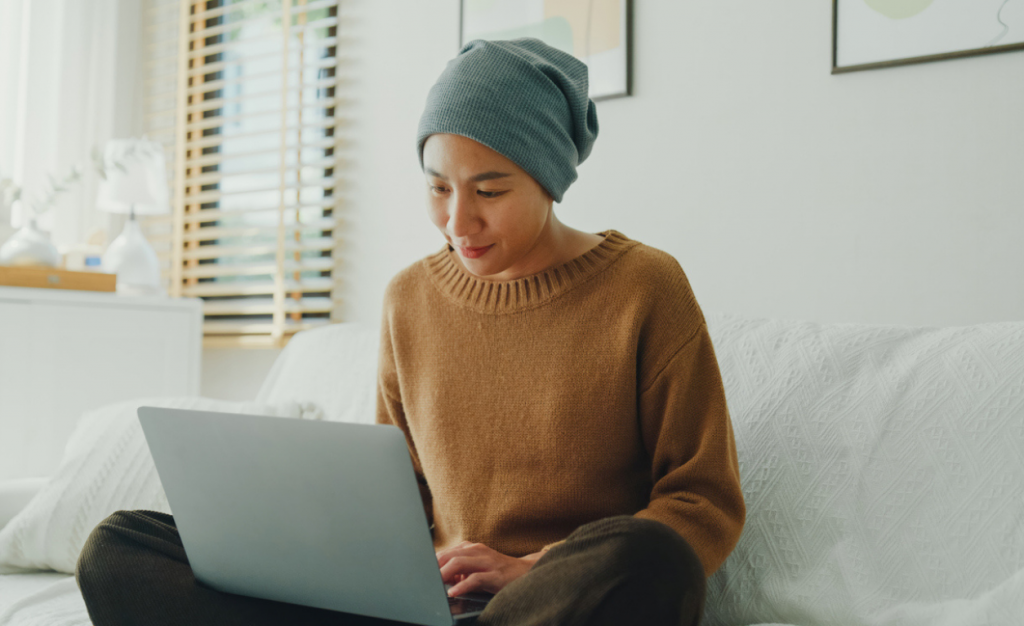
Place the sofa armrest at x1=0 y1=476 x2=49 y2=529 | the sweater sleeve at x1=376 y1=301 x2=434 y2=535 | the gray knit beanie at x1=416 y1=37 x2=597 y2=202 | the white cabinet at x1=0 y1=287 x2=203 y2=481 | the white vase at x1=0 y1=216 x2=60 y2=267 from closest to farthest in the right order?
the gray knit beanie at x1=416 y1=37 x2=597 y2=202
the sweater sleeve at x1=376 y1=301 x2=434 y2=535
the sofa armrest at x1=0 y1=476 x2=49 y2=529
the white cabinet at x1=0 y1=287 x2=203 y2=481
the white vase at x1=0 y1=216 x2=60 y2=267

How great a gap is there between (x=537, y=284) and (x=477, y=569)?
37 cm

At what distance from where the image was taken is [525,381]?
102 centimetres

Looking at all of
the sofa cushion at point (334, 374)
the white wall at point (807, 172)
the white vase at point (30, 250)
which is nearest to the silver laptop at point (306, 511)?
the sofa cushion at point (334, 374)

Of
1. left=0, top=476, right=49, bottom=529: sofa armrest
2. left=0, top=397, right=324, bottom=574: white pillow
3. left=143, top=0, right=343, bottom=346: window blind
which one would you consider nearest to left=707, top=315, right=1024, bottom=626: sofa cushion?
left=0, top=397, right=324, bottom=574: white pillow

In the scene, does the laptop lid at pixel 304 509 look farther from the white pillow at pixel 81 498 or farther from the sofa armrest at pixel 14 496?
the sofa armrest at pixel 14 496

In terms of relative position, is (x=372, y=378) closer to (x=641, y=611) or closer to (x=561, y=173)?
(x=561, y=173)

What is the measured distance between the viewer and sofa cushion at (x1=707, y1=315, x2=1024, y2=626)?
0.90m

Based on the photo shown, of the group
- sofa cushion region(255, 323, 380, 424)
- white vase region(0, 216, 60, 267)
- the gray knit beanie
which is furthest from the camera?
white vase region(0, 216, 60, 267)

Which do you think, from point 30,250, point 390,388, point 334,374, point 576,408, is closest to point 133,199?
point 30,250

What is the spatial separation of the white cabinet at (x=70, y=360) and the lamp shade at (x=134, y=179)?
0.98 ft

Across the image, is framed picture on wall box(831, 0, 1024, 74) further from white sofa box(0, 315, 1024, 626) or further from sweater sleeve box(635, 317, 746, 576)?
sweater sleeve box(635, 317, 746, 576)

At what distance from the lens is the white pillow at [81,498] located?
124 cm

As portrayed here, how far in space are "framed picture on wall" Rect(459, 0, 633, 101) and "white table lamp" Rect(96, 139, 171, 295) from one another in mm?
1151

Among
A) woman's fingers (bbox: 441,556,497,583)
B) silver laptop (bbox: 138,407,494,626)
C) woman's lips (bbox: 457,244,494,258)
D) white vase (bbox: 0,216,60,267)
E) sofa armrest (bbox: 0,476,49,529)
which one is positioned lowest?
sofa armrest (bbox: 0,476,49,529)
